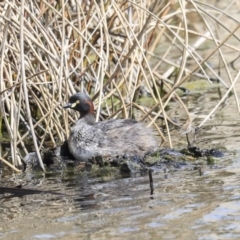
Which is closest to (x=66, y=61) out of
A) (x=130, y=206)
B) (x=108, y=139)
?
(x=108, y=139)

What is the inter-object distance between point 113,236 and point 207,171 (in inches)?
75.2

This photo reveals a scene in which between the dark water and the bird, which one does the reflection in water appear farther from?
the bird

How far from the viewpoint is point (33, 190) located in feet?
22.0

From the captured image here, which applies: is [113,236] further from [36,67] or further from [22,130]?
[22,130]

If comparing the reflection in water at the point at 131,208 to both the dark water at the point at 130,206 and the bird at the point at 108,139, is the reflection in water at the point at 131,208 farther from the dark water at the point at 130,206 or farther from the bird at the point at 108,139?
the bird at the point at 108,139

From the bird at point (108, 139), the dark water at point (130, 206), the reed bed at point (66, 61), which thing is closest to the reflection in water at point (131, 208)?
the dark water at point (130, 206)

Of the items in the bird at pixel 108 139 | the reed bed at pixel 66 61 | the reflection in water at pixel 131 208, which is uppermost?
the reed bed at pixel 66 61

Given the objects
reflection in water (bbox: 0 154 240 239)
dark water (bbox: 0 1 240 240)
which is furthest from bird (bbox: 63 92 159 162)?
reflection in water (bbox: 0 154 240 239)

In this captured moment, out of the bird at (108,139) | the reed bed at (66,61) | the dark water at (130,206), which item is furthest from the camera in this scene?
the bird at (108,139)

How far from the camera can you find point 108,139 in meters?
7.81

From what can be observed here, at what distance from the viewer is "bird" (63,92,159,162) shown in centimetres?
778

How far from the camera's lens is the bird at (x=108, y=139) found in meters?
7.78

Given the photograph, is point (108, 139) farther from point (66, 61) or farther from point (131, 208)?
point (131, 208)

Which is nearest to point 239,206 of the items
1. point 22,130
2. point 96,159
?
point 96,159
